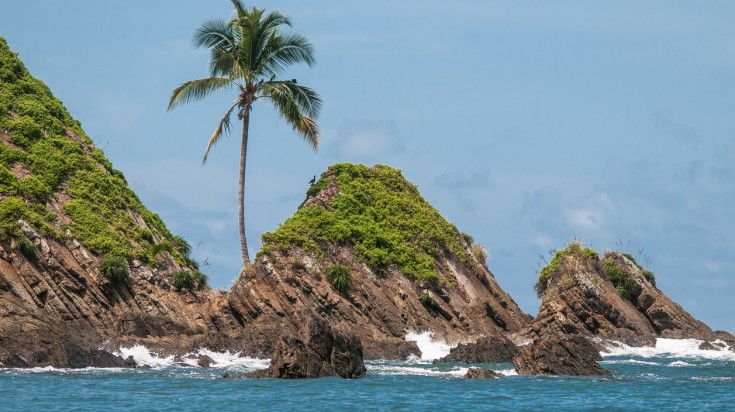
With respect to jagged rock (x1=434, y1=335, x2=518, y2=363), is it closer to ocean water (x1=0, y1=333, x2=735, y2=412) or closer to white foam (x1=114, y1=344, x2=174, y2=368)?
ocean water (x1=0, y1=333, x2=735, y2=412)

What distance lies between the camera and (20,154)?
5734cm

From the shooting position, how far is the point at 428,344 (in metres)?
56.4

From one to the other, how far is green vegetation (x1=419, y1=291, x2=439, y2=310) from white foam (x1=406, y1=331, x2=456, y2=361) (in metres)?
3.19

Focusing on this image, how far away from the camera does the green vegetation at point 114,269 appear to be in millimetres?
52188

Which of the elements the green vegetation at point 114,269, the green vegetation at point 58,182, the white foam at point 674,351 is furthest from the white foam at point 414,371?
the green vegetation at point 58,182

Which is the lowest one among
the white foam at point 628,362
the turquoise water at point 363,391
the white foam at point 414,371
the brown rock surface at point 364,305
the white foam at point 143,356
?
the turquoise water at point 363,391

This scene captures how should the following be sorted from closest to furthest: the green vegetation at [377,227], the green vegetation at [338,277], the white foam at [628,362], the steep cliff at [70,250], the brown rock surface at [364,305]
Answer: the steep cliff at [70,250] < the white foam at [628,362] < the brown rock surface at [364,305] < the green vegetation at [338,277] < the green vegetation at [377,227]

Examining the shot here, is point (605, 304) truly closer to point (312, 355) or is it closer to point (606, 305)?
point (606, 305)

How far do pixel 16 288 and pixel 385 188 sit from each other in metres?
26.2

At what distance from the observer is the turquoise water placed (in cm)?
3042

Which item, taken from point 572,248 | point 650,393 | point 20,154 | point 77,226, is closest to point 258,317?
point 77,226

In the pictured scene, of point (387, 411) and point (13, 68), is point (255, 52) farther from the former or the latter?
point (387, 411)

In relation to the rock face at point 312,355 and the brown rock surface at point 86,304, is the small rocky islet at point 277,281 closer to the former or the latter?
the brown rock surface at point 86,304

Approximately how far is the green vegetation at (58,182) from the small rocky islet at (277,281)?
0.10m
